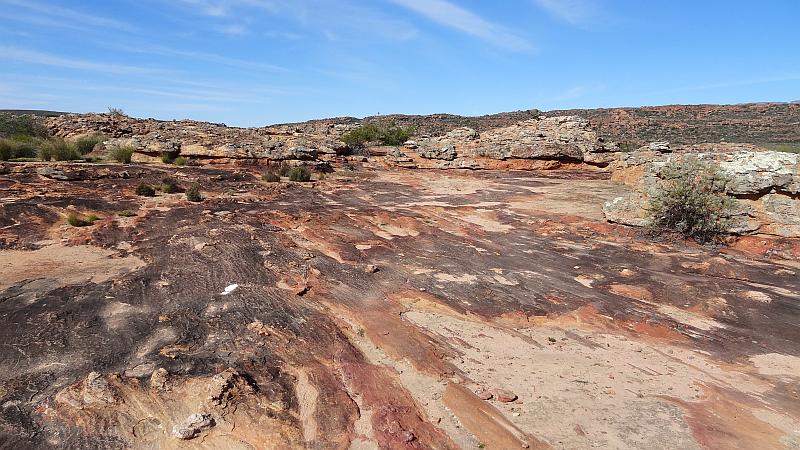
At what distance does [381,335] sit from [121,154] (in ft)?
68.8

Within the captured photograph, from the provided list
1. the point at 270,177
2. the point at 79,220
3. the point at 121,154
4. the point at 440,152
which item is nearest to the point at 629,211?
the point at 270,177

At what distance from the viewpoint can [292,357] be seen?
5.52 meters

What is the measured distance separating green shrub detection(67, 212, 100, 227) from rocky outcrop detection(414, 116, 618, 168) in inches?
778

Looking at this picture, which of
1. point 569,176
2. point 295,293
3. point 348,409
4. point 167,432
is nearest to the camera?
point 167,432

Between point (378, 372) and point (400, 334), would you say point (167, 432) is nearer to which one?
point (378, 372)

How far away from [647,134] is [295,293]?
5775 cm

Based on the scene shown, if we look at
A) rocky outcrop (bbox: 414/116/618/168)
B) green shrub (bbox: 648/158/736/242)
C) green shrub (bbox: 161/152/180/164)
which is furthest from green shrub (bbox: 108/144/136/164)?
green shrub (bbox: 648/158/736/242)

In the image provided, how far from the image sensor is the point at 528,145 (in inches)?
1107

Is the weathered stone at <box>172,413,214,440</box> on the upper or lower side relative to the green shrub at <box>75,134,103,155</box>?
lower

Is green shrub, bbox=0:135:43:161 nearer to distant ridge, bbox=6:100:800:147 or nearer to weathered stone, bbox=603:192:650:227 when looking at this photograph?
weathered stone, bbox=603:192:650:227

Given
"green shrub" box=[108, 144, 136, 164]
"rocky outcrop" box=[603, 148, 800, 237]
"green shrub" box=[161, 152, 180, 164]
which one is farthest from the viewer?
"green shrub" box=[161, 152, 180, 164]

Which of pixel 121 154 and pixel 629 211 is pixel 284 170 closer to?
pixel 121 154

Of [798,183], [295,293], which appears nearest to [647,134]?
[798,183]

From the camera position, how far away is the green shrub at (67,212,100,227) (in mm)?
10984
